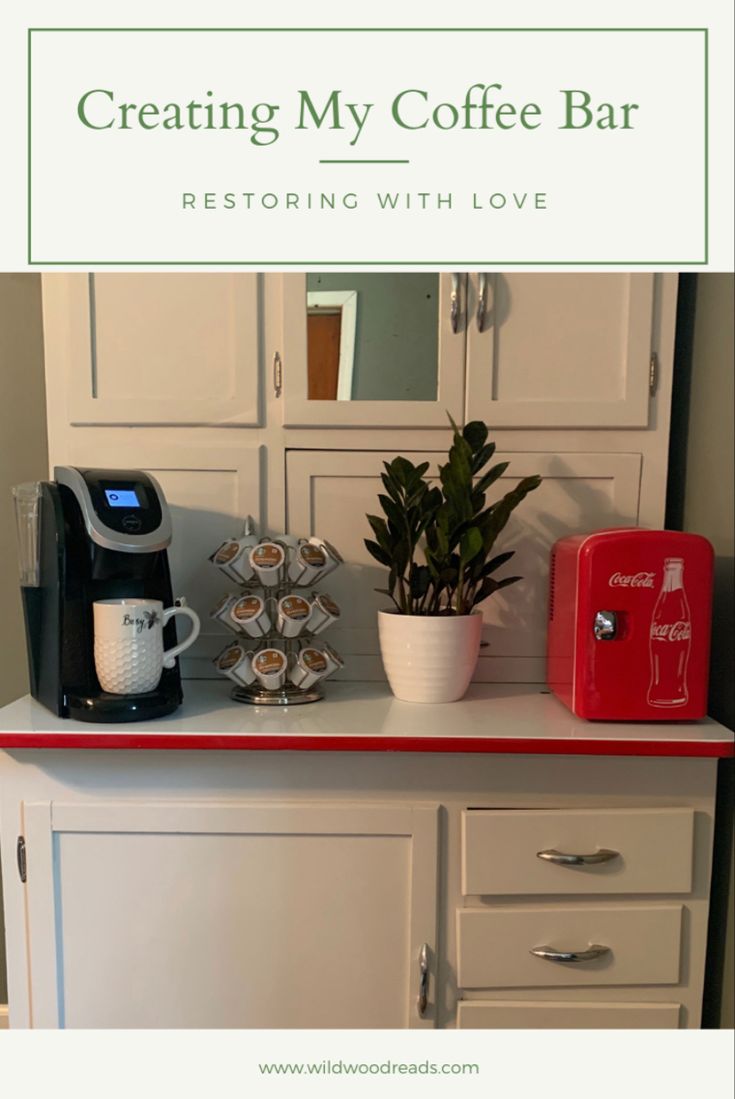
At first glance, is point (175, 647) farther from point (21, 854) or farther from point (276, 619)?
point (21, 854)

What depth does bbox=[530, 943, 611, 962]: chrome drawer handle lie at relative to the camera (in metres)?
1.24

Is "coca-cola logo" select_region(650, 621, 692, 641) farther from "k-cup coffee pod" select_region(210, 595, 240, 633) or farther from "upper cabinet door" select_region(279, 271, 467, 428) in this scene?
"k-cup coffee pod" select_region(210, 595, 240, 633)

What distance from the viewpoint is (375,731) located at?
1241 mm

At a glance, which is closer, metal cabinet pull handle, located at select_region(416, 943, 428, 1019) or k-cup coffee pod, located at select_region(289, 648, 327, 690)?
metal cabinet pull handle, located at select_region(416, 943, 428, 1019)

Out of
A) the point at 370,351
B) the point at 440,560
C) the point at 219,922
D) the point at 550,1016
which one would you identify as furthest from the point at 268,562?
the point at 550,1016

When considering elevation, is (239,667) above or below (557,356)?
below

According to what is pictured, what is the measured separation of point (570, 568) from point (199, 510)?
680mm

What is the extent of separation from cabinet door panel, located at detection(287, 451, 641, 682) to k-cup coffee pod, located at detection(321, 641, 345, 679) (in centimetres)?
13

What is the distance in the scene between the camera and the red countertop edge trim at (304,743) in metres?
1.21
